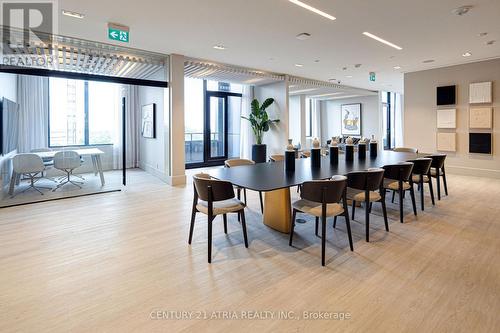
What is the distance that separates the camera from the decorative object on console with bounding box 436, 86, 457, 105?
738cm

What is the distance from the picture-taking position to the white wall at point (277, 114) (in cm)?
865

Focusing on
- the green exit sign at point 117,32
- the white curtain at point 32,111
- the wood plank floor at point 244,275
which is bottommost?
the wood plank floor at point 244,275

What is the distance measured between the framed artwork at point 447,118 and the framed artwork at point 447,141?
9.3 inches

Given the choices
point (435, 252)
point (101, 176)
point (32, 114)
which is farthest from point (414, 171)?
point (32, 114)

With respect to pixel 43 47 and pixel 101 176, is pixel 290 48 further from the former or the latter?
pixel 101 176

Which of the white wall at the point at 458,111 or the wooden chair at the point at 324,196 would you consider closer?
the wooden chair at the point at 324,196

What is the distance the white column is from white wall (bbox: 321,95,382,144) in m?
8.89

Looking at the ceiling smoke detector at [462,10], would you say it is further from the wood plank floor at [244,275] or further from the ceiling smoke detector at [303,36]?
the wood plank floor at [244,275]

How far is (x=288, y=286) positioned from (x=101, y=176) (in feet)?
17.9

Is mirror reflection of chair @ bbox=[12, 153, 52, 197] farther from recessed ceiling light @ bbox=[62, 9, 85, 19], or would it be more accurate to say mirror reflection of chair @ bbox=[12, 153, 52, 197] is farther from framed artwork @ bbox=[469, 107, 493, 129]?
framed artwork @ bbox=[469, 107, 493, 129]

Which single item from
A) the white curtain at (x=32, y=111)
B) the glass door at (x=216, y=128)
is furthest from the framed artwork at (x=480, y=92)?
the white curtain at (x=32, y=111)

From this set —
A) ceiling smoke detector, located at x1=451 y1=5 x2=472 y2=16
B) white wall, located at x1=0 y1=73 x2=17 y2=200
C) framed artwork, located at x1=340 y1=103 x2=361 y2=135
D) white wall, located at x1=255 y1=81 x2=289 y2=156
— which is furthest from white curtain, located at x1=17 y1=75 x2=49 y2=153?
framed artwork, located at x1=340 y1=103 x2=361 y2=135

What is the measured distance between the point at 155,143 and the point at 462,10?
655 centimetres

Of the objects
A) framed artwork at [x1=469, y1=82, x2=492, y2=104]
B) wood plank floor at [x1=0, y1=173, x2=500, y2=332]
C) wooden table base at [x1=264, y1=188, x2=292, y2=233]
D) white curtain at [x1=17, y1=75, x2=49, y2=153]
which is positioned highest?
framed artwork at [x1=469, y1=82, x2=492, y2=104]
